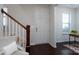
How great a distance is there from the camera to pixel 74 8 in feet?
23.9

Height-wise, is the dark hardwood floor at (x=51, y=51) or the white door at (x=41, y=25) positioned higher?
the white door at (x=41, y=25)

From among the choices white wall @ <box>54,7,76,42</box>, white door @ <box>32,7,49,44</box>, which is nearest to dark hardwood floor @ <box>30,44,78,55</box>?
white door @ <box>32,7,49,44</box>

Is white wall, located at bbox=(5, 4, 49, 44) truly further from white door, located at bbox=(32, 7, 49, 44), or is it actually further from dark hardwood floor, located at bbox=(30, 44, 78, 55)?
dark hardwood floor, located at bbox=(30, 44, 78, 55)

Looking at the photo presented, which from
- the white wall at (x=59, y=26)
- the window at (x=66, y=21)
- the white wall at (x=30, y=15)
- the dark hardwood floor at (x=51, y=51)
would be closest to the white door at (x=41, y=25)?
the white wall at (x=30, y=15)

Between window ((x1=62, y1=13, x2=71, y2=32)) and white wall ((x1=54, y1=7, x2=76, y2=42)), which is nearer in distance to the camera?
white wall ((x1=54, y1=7, x2=76, y2=42))

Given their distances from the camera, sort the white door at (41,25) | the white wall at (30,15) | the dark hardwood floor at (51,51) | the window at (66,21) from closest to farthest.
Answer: the dark hardwood floor at (51,51)
the white wall at (30,15)
the white door at (41,25)
the window at (66,21)

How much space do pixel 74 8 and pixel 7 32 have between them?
464cm

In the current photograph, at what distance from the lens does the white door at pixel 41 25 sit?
21.4ft

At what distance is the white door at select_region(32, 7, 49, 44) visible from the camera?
6535 mm

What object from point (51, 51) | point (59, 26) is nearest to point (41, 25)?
point (59, 26)

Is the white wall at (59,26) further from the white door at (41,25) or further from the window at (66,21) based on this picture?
the white door at (41,25)

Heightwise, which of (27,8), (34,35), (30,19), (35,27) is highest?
(27,8)

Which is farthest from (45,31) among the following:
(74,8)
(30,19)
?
(74,8)
